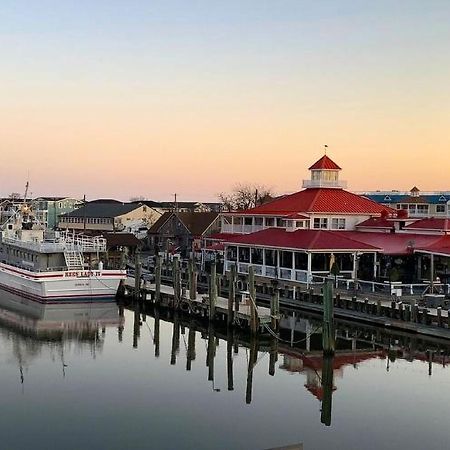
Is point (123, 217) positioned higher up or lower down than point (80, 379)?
higher up

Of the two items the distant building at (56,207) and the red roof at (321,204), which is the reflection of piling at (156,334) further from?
the distant building at (56,207)

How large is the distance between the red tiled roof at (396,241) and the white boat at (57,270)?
15.9 meters

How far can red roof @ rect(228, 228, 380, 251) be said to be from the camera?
141 feet

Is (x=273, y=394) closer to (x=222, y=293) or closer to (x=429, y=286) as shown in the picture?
(x=429, y=286)

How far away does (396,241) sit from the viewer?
4575 cm

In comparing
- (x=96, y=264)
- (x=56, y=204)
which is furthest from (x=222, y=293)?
(x=56, y=204)

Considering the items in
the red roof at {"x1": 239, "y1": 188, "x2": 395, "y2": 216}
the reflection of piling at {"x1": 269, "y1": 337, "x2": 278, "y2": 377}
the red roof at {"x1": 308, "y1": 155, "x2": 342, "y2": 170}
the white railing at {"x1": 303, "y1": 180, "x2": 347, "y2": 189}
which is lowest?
the reflection of piling at {"x1": 269, "y1": 337, "x2": 278, "y2": 377}

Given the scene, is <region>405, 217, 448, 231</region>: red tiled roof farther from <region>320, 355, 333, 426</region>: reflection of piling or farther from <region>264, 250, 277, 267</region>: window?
<region>320, 355, 333, 426</region>: reflection of piling

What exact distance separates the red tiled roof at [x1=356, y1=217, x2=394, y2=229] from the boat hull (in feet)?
57.9

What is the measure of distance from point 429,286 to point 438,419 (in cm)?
1568

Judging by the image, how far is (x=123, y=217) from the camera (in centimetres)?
10000

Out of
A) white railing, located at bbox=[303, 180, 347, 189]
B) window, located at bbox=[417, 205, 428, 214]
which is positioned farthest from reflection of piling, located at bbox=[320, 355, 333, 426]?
window, located at bbox=[417, 205, 428, 214]

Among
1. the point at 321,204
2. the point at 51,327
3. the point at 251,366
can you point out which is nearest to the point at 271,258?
the point at 321,204

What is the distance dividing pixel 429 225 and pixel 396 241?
2.70 meters
